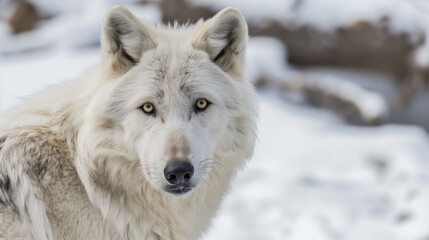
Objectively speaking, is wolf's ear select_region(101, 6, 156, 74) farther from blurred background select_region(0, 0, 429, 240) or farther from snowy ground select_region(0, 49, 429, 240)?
blurred background select_region(0, 0, 429, 240)

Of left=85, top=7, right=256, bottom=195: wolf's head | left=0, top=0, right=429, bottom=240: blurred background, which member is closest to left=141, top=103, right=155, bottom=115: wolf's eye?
left=85, top=7, right=256, bottom=195: wolf's head

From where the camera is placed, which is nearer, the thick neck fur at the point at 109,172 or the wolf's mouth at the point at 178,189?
the wolf's mouth at the point at 178,189

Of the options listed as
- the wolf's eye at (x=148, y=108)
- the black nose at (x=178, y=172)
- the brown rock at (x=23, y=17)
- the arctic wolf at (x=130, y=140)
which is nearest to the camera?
the black nose at (x=178, y=172)

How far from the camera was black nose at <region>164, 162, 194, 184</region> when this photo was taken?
3172mm

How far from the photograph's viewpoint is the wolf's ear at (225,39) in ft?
11.8

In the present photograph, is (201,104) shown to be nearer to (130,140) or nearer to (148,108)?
(148,108)

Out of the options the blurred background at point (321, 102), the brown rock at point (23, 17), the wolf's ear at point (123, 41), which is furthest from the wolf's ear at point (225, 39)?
the brown rock at point (23, 17)

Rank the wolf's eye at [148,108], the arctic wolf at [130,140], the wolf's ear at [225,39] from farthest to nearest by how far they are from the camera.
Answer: the wolf's ear at [225,39] < the wolf's eye at [148,108] < the arctic wolf at [130,140]

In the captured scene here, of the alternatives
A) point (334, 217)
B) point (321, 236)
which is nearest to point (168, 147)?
A: point (321, 236)

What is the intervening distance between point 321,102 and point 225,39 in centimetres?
733

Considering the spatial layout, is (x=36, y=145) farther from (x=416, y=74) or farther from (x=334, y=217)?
(x=416, y=74)

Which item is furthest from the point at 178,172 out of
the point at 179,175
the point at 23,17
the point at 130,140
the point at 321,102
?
the point at 23,17

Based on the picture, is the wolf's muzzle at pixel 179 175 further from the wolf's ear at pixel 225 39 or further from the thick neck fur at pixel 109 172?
the wolf's ear at pixel 225 39

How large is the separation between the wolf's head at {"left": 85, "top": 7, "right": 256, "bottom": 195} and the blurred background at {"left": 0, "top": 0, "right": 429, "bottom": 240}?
3.44 meters
